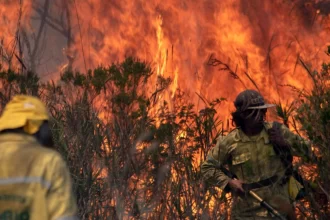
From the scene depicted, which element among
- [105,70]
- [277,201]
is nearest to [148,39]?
[105,70]

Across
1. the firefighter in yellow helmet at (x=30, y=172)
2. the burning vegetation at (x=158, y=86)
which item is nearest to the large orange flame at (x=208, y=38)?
→ the burning vegetation at (x=158, y=86)

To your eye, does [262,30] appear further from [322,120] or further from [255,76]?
[322,120]

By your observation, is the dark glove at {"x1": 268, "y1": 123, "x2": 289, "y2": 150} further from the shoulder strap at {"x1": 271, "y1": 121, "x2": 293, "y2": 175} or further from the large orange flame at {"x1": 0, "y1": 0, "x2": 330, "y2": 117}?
the large orange flame at {"x1": 0, "y1": 0, "x2": 330, "y2": 117}

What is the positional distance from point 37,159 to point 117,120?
473 cm

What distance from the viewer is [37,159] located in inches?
165

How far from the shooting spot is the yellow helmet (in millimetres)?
4191

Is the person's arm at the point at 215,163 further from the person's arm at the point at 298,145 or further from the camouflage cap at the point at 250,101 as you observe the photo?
the person's arm at the point at 298,145

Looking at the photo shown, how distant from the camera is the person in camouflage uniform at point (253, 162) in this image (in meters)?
6.65

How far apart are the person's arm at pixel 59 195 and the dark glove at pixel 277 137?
2.68m

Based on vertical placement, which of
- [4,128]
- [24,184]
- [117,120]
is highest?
[117,120]

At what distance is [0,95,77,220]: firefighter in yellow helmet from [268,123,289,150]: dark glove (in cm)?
266

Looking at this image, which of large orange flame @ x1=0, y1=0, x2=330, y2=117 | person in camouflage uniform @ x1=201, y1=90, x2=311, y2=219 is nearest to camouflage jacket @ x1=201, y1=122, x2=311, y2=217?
person in camouflage uniform @ x1=201, y1=90, x2=311, y2=219

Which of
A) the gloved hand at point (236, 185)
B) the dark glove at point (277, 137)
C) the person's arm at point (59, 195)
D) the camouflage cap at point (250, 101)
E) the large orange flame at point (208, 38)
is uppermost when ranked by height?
the large orange flame at point (208, 38)

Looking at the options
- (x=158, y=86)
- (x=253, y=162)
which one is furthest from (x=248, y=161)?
(x=158, y=86)
